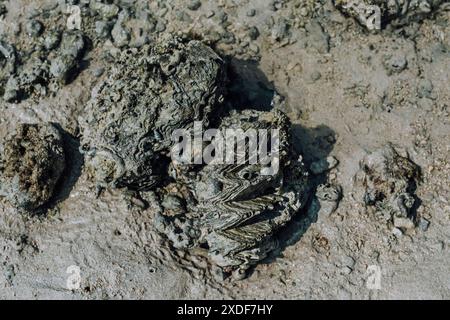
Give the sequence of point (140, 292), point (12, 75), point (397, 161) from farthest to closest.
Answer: point (12, 75) < point (397, 161) < point (140, 292)

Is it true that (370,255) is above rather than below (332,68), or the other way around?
below

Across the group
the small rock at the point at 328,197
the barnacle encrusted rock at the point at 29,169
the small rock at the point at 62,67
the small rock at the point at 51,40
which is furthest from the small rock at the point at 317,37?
the barnacle encrusted rock at the point at 29,169

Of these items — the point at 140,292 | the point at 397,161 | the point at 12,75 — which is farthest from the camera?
the point at 12,75

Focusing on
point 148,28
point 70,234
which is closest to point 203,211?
point 70,234

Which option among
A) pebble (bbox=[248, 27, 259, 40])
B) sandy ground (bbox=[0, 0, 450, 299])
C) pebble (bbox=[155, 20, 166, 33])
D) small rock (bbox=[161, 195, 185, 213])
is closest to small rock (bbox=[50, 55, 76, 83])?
sandy ground (bbox=[0, 0, 450, 299])

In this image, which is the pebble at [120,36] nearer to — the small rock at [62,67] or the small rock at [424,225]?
the small rock at [62,67]

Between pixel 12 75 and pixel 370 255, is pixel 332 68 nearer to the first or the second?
pixel 370 255

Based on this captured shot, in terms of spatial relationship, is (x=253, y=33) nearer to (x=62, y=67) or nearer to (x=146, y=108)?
(x=146, y=108)
